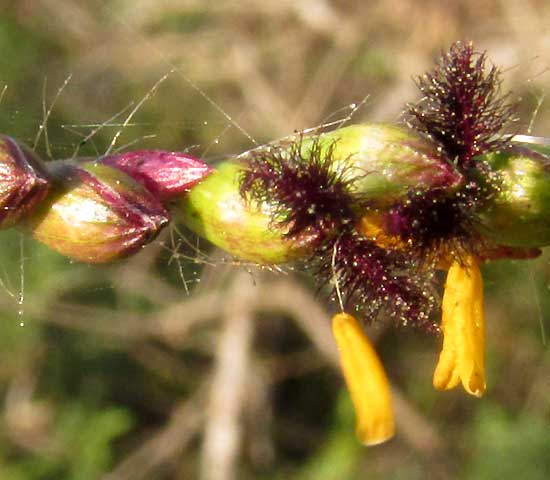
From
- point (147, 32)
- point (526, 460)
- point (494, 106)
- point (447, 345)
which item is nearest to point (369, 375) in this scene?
point (447, 345)

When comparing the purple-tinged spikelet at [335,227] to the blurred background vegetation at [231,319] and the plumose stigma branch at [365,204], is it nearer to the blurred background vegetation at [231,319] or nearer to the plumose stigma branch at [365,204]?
the plumose stigma branch at [365,204]

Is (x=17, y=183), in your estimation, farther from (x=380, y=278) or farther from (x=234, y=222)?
(x=380, y=278)

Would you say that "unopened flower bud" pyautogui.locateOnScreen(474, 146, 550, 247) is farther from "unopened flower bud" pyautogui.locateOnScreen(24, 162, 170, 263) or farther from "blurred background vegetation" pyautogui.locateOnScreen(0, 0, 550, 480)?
"blurred background vegetation" pyautogui.locateOnScreen(0, 0, 550, 480)

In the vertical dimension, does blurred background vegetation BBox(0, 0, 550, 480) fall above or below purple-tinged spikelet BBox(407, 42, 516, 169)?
above

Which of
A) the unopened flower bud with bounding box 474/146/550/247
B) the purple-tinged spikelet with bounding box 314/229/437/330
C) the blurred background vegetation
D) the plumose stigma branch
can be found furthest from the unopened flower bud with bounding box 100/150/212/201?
the blurred background vegetation

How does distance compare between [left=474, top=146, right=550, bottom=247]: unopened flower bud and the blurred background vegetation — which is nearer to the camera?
[left=474, top=146, right=550, bottom=247]: unopened flower bud

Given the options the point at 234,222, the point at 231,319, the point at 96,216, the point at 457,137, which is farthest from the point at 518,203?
the point at 231,319

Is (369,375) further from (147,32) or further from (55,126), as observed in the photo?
(147,32)
